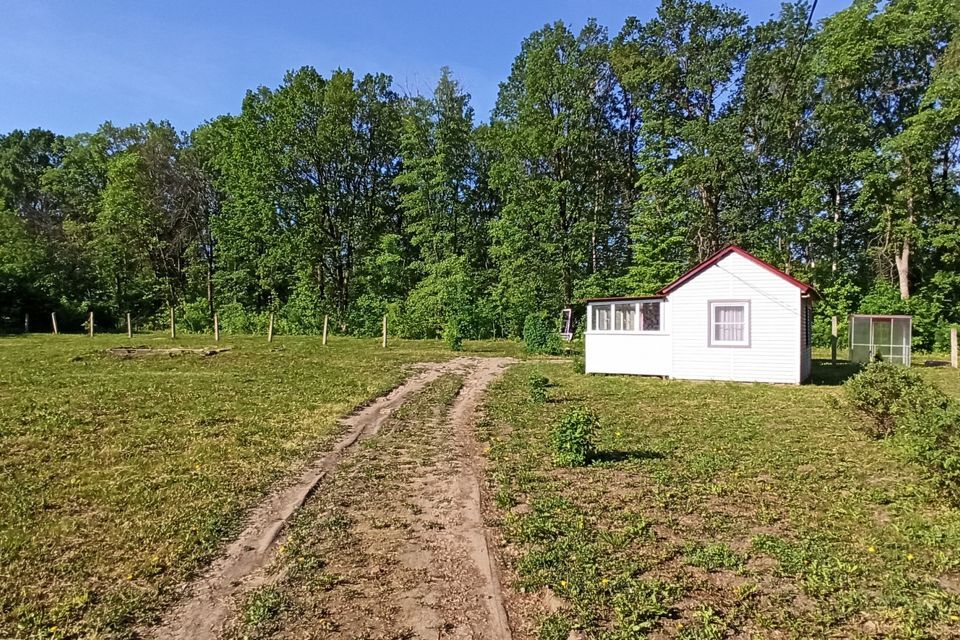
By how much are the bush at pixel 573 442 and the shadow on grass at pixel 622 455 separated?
108 millimetres

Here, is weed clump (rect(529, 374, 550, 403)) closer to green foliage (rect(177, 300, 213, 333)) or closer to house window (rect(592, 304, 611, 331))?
house window (rect(592, 304, 611, 331))

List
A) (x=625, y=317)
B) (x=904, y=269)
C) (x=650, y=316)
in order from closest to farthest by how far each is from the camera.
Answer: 1. (x=650, y=316)
2. (x=625, y=317)
3. (x=904, y=269)

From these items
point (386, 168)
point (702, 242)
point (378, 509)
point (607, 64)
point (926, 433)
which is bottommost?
point (378, 509)

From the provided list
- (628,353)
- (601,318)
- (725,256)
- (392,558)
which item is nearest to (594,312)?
(601,318)

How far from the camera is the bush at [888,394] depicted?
23.0ft

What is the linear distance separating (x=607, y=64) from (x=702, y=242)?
12.5 meters

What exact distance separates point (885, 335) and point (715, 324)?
8.61 metres

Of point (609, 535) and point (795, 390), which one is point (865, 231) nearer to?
Result: point (795, 390)

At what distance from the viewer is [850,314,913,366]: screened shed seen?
18562 millimetres

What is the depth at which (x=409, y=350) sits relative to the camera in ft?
75.5

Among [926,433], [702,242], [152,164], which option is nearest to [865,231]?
[702,242]

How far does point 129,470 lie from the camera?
6.52 meters

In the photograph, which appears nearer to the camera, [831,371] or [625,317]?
[625,317]

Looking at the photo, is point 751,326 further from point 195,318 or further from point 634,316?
point 195,318
